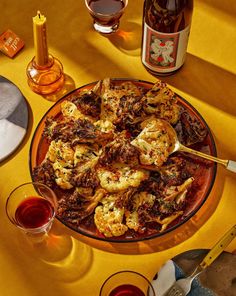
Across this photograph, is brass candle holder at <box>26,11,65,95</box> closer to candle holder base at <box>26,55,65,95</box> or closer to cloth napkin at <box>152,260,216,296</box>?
candle holder base at <box>26,55,65,95</box>

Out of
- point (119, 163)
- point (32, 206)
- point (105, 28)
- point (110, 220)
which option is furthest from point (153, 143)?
point (105, 28)

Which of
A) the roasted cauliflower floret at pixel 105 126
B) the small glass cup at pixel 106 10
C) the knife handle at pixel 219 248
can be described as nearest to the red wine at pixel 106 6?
the small glass cup at pixel 106 10

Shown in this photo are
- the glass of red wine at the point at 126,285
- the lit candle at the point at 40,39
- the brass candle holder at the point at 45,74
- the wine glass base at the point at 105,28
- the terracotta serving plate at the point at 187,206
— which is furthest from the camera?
the wine glass base at the point at 105,28

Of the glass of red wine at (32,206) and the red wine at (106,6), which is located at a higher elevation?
the red wine at (106,6)

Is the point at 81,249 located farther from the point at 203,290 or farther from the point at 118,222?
the point at 203,290

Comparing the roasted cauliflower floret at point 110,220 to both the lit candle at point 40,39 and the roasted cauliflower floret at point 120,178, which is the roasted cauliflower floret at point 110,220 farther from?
the lit candle at point 40,39

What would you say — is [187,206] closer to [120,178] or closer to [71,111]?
[120,178]
